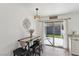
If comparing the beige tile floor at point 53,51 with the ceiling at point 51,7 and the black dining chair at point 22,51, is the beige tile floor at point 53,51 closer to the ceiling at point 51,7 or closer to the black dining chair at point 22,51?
the black dining chair at point 22,51

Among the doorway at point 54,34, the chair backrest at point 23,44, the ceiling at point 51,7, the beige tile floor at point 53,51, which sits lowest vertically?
the beige tile floor at point 53,51

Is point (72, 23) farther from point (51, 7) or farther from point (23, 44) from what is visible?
point (23, 44)

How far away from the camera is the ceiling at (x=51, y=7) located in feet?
4.95

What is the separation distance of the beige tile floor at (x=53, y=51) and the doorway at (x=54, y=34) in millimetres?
66

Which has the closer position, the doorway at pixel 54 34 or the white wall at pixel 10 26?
the white wall at pixel 10 26

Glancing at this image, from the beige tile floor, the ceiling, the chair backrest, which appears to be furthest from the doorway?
the chair backrest

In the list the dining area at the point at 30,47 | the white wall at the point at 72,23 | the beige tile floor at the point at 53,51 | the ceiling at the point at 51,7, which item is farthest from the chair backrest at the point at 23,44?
the white wall at the point at 72,23

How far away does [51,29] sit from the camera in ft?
5.26

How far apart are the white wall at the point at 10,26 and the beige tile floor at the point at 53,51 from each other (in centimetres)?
43

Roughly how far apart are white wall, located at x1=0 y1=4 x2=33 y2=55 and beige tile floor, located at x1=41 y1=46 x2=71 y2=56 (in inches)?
17.0

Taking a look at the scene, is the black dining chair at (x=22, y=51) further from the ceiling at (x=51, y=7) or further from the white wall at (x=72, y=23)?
the white wall at (x=72, y=23)

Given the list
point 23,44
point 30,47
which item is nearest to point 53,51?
point 30,47

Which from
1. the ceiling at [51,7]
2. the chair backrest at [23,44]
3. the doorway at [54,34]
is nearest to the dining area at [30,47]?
the chair backrest at [23,44]

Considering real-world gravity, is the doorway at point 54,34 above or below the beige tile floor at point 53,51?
above
